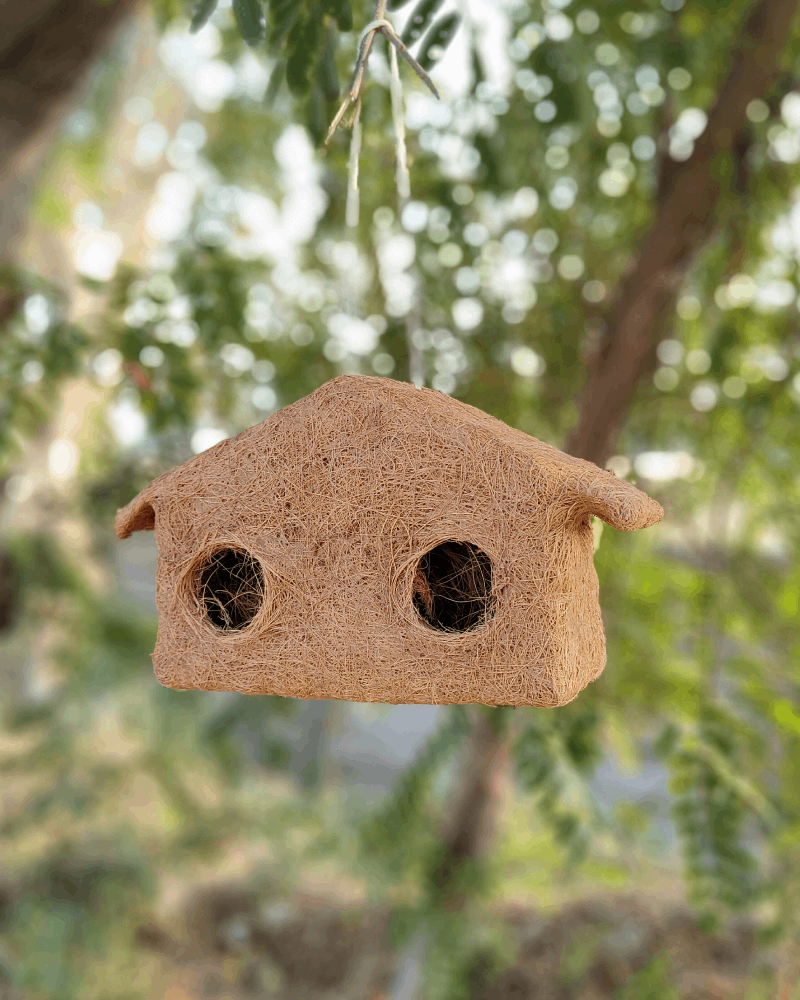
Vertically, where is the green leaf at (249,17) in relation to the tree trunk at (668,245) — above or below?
below

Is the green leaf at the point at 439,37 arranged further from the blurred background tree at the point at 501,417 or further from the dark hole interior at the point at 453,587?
the dark hole interior at the point at 453,587

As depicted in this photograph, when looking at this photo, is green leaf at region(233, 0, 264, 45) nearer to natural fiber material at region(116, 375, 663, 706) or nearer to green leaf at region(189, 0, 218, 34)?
green leaf at region(189, 0, 218, 34)

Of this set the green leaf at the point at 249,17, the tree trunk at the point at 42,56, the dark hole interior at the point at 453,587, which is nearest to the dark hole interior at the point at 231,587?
the dark hole interior at the point at 453,587

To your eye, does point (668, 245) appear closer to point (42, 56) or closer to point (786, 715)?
point (786, 715)

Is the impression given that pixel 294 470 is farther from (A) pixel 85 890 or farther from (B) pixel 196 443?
(A) pixel 85 890

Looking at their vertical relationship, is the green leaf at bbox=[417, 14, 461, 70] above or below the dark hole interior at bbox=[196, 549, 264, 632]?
above

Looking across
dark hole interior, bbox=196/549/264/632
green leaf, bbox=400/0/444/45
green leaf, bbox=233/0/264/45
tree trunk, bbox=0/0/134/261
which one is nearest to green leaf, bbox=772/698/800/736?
dark hole interior, bbox=196/549/264/632
